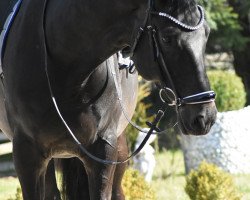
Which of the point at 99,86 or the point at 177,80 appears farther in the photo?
the point at 99,86

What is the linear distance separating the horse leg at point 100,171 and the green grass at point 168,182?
3.71 metres

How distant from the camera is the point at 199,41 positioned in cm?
313

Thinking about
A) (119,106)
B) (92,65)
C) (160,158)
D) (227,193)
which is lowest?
(160,158)

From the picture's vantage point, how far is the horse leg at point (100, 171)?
378 cm

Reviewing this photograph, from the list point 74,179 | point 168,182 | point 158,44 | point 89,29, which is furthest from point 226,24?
point 158,44

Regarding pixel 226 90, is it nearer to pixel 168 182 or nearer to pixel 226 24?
pixel 168 182

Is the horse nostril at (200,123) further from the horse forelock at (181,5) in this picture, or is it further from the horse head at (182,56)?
the horse forelock at (181,5)

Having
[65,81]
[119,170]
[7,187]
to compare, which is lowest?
[7,187]

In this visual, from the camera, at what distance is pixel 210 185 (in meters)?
6.18

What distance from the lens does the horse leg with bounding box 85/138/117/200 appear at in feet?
12.4

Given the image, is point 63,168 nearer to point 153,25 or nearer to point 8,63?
point 8,63

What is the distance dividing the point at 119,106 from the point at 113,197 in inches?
34.3

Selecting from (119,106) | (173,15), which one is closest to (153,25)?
(173,15)

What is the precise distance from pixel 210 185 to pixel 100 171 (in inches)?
100
